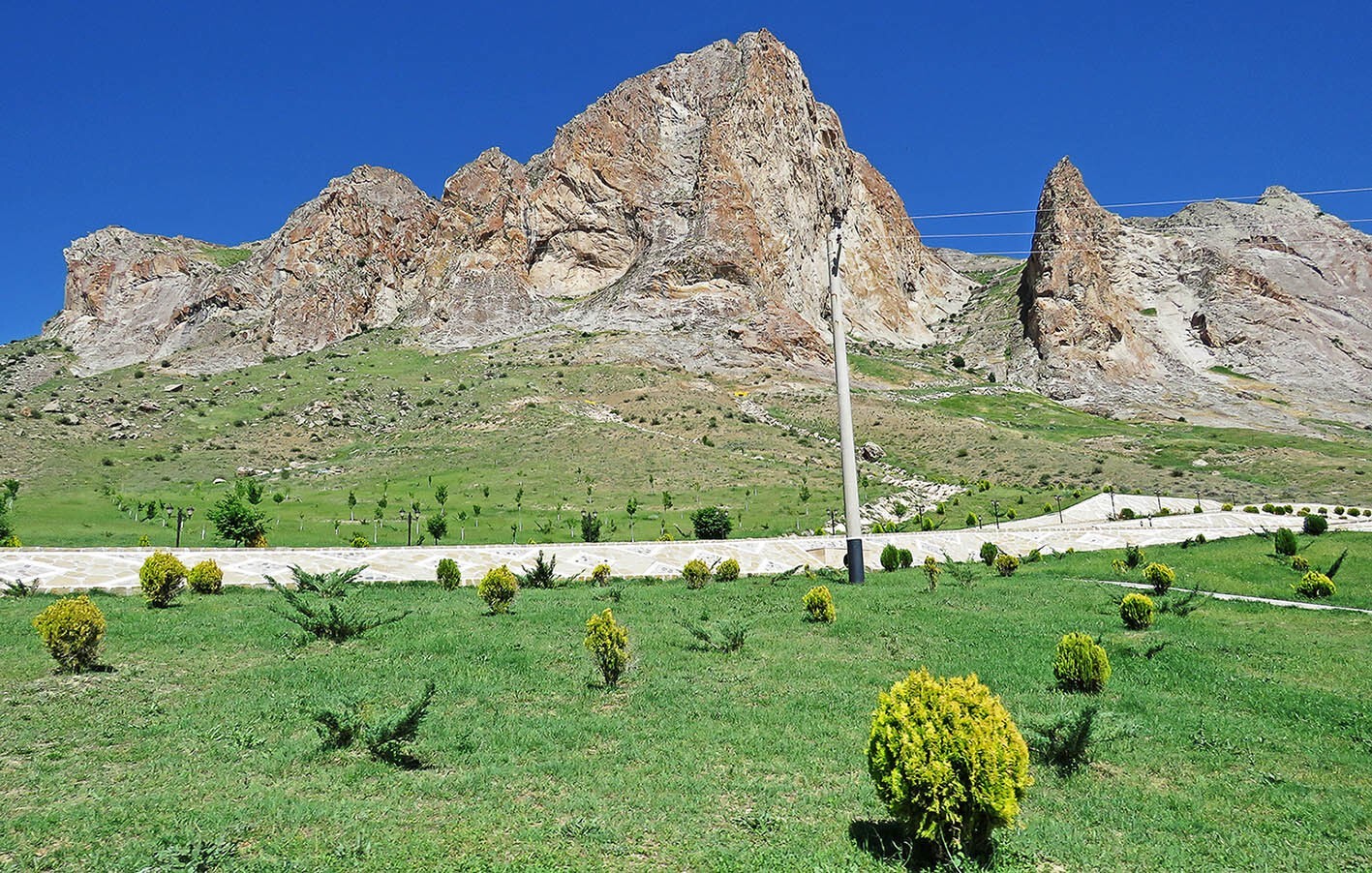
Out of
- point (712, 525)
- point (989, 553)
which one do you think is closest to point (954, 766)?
point (989, 553)

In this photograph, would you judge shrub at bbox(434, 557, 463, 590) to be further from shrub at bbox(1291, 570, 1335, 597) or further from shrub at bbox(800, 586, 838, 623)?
shrub at bbox(1291, 570, 1335, 597)

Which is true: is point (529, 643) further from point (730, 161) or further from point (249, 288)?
point (249, 288)

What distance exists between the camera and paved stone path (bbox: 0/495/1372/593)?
1870 cm

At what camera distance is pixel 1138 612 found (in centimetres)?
1277

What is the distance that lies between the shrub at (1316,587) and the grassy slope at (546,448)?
76.7 feet

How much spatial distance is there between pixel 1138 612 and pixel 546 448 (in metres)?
50.5

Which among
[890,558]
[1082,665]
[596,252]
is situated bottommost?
[1082,665]

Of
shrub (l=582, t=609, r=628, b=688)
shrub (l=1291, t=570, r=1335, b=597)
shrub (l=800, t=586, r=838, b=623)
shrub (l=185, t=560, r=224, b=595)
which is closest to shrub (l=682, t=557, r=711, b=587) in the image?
shrub (l=800, t=586, r=838, b=623)

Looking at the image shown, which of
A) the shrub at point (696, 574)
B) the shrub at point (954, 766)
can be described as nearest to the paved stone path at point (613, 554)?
the shrub at point (696, 574)

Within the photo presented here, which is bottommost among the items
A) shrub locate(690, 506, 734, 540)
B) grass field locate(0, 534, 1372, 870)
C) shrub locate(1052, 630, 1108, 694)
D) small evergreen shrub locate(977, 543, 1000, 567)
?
grass field locate(0, 534, 1372, 870)

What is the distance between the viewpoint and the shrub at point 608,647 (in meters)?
9.68

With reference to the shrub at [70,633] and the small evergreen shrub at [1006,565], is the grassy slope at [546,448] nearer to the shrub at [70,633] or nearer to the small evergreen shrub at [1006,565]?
the small evergreen shrub at [1006,565]

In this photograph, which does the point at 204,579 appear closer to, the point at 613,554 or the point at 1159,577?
the point at 613,554

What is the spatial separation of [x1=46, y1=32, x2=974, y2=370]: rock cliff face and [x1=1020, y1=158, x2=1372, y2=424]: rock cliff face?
26932mm
